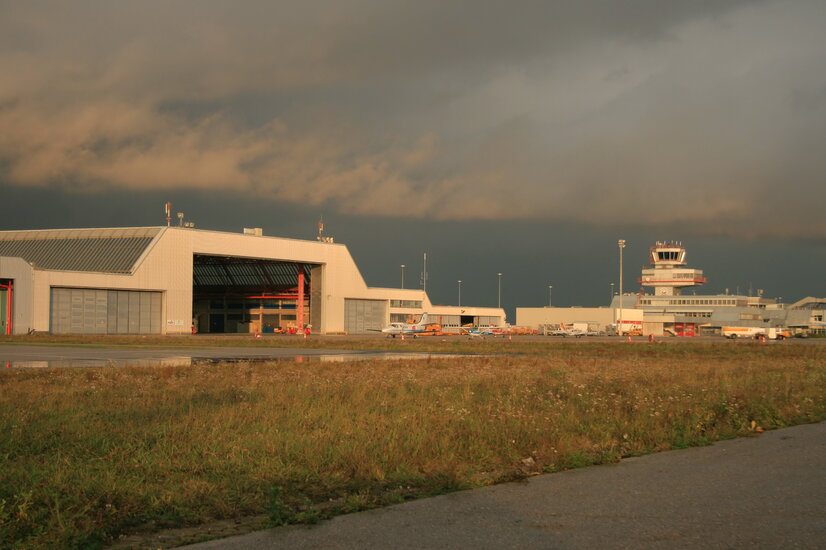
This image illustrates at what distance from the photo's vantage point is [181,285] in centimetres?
8594

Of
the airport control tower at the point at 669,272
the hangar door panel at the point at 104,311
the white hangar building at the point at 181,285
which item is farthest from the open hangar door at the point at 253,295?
the airport control tower at the point at 669,272

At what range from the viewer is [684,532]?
7812 millimetres

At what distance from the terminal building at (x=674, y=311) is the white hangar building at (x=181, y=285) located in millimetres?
35545

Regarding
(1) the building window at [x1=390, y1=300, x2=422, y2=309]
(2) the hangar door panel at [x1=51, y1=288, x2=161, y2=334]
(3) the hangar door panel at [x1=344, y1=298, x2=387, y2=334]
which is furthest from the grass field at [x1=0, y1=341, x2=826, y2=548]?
(1) the building window at [x1=390, y1=300, x2=422, y2=309]

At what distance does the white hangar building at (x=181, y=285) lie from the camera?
76562 mm

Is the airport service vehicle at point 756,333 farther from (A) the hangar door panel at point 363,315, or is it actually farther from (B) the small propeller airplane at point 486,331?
(A) the hangar door panel at point 363,315

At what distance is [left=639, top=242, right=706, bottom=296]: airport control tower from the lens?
503ft

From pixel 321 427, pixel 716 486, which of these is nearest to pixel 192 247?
pixel 321 427

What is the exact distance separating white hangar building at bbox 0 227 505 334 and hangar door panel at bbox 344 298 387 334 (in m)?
0.14

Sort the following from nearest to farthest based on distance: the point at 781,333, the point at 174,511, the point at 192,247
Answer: the point at 174,511
the point at 192,247
the point at 781,333

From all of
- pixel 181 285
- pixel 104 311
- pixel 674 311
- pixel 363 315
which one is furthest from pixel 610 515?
pixel 674 311

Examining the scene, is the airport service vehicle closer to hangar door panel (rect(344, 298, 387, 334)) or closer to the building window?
hangar door panel (rect(344, 298, 387, 334))

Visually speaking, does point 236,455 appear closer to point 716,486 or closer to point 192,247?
point 716,486

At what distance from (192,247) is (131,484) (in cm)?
8027
